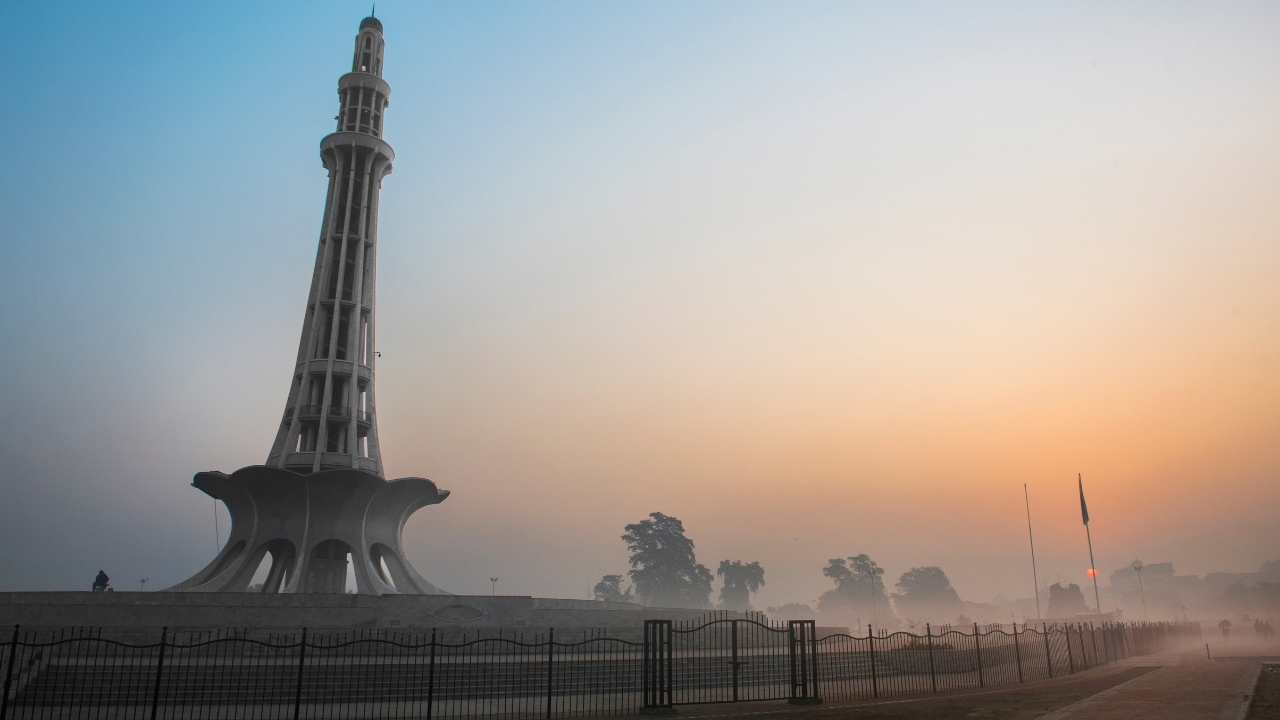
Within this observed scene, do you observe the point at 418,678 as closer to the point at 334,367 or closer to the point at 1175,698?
the point at 1175,698

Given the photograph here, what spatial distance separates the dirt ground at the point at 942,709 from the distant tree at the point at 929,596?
124943 mm

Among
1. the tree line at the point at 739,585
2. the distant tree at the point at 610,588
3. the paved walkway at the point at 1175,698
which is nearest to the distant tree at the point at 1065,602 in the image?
the tree line at the point at 739,585

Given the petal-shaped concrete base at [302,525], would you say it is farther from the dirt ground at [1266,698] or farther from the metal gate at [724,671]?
the dirt ground at [1266,698]

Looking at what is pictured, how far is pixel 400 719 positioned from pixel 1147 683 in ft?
61.8

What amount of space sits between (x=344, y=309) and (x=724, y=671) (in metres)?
28.3

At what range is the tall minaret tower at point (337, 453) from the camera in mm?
35062

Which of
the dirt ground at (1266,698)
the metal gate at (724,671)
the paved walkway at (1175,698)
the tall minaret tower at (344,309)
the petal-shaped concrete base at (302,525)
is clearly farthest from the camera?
the tall minaret tower at (344,309)

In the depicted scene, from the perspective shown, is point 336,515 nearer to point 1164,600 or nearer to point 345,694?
point 345,694

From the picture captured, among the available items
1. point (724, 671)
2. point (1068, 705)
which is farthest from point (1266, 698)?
point (724, 671)

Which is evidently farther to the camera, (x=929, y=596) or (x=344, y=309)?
(x=929, y=596)

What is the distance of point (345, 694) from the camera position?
16.2 m

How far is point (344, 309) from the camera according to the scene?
40.5 m

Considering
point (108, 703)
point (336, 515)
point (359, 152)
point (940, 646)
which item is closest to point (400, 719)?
point (108, 703)

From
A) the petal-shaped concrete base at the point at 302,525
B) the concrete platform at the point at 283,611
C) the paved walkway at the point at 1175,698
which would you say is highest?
the petal-shaped concrete base at the point at 302,525
